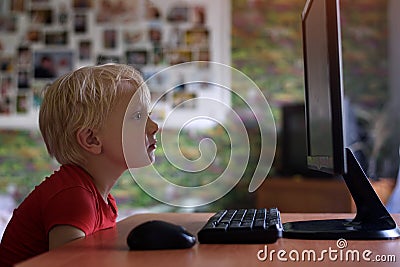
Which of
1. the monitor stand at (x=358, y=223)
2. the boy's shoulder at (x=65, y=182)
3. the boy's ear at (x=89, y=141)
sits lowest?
the monitor stand at (x=358, y=223)

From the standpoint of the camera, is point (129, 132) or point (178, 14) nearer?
point (129, 132)

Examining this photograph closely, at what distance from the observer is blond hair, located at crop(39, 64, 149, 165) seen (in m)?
1.07

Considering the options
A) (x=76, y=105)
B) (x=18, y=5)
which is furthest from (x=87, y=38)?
(x=76, y=105)

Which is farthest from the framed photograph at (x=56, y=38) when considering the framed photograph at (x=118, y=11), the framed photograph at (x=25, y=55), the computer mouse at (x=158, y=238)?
the computer mouse at (x=158, y=238)

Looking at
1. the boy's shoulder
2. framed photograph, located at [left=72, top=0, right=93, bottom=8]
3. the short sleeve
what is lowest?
the short sleeve

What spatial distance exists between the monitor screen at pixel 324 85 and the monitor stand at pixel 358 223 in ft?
0.21

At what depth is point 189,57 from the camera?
336 centimetres

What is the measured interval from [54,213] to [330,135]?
1.39ft

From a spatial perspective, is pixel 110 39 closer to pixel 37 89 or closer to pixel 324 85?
pixel 37 89

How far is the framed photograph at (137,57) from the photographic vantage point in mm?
3361

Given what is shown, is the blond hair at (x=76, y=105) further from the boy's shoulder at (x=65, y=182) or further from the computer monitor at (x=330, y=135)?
the computer monitor at (x=330, y=135)

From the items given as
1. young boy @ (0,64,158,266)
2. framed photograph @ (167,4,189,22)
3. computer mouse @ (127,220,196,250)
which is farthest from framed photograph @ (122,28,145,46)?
computer mouse @ (127,220,196,250)

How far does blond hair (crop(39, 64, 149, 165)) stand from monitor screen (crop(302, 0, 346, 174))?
0.31 metres

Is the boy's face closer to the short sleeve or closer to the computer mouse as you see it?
the short sleeve
